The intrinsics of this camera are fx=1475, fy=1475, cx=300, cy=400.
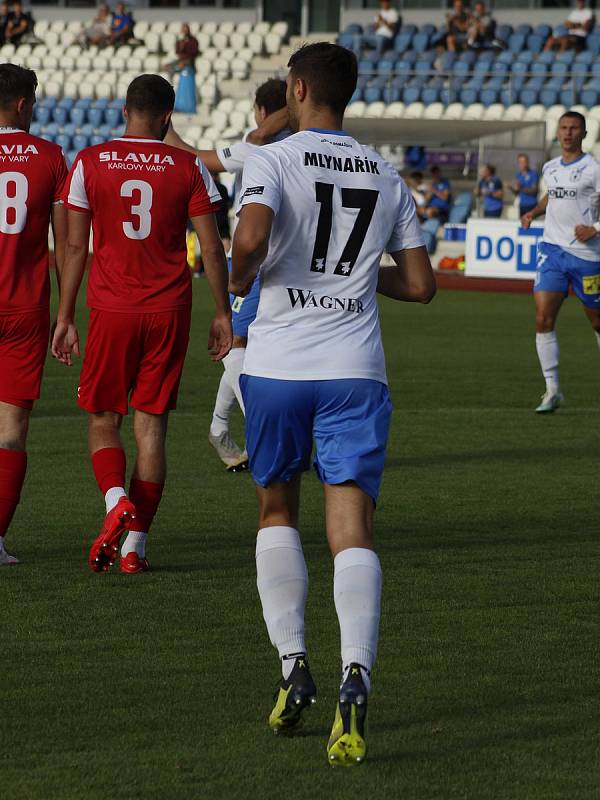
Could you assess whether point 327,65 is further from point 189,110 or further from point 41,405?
point 189,110

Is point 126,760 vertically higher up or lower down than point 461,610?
higher up

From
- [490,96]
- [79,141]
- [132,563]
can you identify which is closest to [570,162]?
[132,563]

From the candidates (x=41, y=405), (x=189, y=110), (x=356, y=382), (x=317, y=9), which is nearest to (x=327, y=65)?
(x=356, y=382)

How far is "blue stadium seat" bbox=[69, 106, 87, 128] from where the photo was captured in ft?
116

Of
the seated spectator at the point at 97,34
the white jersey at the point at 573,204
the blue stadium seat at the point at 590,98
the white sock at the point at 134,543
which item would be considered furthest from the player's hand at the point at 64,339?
the seated spectator at the point at 97,34

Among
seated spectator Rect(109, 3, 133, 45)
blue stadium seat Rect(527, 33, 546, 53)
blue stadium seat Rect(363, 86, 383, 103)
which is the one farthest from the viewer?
seated spectator Rect(109, 3, 133, 45)

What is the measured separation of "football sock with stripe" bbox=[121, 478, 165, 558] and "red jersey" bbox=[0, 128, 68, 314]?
88 cm

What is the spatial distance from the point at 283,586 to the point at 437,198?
25.5 m

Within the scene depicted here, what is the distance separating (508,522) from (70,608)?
2700 mm

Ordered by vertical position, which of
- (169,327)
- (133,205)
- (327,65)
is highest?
(327,65)

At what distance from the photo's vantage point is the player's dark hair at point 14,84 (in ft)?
19.9

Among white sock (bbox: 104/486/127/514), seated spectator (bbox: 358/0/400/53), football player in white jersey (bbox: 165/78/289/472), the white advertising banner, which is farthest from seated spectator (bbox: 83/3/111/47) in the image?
white sock (bbox: 104/486/127/514)

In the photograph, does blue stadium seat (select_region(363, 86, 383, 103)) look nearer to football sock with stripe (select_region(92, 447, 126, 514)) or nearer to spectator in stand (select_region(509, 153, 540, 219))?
spectator in stand (select_region(509, 153, 540, 219))

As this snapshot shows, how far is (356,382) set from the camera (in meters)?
4.10
